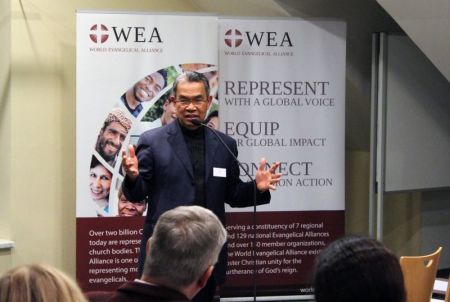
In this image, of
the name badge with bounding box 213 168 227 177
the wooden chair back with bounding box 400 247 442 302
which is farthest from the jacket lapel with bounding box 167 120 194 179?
the wooden chair back with bounding box 400 247 442 302

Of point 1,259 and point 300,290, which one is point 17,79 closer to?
point 1,259

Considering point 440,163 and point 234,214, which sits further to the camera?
point 440,163

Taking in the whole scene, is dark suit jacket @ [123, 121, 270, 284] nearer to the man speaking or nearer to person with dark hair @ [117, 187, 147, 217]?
the man speaking

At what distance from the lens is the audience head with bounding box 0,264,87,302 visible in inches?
53.5

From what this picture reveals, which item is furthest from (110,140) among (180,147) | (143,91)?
(180,147)

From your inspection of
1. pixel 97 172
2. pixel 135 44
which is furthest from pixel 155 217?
pixel 135 44

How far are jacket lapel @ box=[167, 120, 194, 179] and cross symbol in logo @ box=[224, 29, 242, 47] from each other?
1.51m

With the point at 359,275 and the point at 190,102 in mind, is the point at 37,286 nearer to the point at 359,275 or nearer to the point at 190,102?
the point at 359,275

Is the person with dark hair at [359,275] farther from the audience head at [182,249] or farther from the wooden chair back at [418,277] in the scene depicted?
the wooden chair back at [418,277]

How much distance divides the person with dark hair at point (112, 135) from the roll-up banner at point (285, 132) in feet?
2.22

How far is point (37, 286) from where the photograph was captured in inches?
54.2

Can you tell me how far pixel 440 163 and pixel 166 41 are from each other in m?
2.29

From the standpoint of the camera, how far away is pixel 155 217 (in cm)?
333

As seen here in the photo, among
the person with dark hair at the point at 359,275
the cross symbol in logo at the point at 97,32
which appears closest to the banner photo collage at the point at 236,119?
the cross symbol in logo at the point at 97,32
